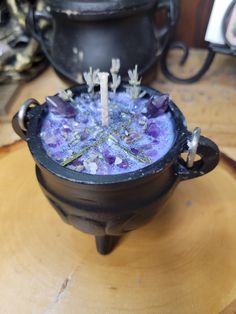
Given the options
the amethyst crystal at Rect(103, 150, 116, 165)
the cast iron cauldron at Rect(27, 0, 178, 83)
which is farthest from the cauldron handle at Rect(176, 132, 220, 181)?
the cast iron cauldron at Rect(27, 0, 178, 83)

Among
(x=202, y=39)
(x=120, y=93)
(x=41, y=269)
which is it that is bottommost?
(x=41, y=269)

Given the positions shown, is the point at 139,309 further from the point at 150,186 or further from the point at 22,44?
the point at 22,44

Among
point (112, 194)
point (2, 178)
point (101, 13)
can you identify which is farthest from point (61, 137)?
point (101, 13)

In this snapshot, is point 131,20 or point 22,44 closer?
point 131,20

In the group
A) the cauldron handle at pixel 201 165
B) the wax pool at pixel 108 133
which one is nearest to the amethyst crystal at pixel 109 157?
the wax pool at pixel 108 133

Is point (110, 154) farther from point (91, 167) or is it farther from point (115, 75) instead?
point (115, 75)

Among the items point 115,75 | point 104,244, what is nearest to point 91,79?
point 115,75

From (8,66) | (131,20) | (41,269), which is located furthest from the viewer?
(8,66)

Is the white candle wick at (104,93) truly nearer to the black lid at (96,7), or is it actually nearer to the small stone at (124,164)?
the small stone at (124,164)
